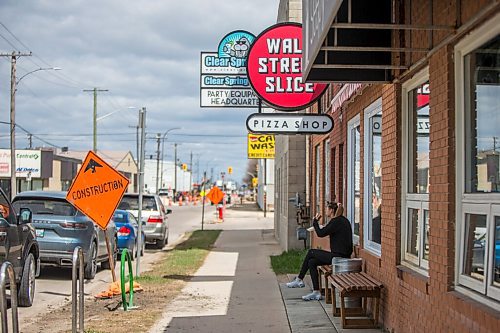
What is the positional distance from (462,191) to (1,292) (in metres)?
3.47

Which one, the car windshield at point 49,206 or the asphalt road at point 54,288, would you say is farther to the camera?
the car windshield at point 49,206

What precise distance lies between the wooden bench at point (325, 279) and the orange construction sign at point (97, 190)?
11.3ft

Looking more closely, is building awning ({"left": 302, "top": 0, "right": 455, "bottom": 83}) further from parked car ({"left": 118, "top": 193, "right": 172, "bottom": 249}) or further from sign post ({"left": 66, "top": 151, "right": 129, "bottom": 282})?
parked car ({"left": 118, "top": 193, "right": 172, "bottom": 249})

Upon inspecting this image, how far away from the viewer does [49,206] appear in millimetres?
13523

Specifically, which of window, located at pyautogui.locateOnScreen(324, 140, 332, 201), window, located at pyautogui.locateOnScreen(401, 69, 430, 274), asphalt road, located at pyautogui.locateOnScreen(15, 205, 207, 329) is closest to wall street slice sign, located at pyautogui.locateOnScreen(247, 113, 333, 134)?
window, located at pyautogui.locateOnScreen(324, 140, 332, 201)

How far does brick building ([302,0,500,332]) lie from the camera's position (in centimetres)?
492

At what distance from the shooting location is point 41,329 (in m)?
8.70

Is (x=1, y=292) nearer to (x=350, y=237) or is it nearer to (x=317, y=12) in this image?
(x=317, y=12)

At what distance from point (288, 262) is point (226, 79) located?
4.91 m

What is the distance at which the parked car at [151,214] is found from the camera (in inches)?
864

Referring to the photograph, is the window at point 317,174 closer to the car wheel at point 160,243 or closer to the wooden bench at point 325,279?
the wooden bench at point 325,279

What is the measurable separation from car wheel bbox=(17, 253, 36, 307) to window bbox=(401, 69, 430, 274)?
5.77 m

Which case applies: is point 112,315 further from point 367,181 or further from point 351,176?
point 351,176

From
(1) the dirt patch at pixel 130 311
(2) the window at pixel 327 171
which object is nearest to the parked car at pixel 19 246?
(1) the dirt patch at pixel 130 311
